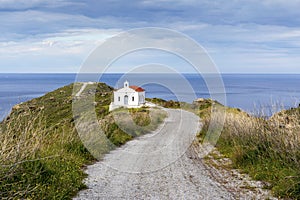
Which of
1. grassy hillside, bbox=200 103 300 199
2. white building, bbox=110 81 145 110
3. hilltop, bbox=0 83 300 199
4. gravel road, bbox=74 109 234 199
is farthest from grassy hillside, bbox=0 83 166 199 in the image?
white building, bbox=110 81 145 110

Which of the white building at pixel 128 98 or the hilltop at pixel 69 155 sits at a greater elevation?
the hilltop at pixel 69 155

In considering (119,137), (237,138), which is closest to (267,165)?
(237,138)

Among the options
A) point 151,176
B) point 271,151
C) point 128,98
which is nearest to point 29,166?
point 151,176

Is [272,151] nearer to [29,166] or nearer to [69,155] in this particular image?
[69,155]

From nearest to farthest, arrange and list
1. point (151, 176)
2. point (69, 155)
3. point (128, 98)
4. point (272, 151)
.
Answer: point (151, 176) < point (272, 151) < point (69, 155) < point (128, 98)

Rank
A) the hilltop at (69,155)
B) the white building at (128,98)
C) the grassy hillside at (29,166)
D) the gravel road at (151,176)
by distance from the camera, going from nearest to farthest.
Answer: the grassy hillside at (29,166) < the hilltop at (69,155) < the gravel road at (151,176) < the white building at (128,98)

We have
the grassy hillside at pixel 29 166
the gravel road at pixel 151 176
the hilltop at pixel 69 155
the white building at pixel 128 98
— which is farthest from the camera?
the white building at pixel 128 98

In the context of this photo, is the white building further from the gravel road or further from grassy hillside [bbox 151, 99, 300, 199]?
grassy hillside [bbox 151, 99, 300, 199]

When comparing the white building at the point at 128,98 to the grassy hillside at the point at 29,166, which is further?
the white building at the point at 128,98

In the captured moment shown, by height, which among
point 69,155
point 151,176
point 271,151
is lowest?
point 151,176

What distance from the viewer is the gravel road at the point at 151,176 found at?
26.4ft

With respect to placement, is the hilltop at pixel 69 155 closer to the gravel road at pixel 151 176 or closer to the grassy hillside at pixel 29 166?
the grassy hillside at pixel 29 166

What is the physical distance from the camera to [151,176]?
10.1m

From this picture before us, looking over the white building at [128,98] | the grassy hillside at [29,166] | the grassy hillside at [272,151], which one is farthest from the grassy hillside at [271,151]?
the white building at [128,98]
